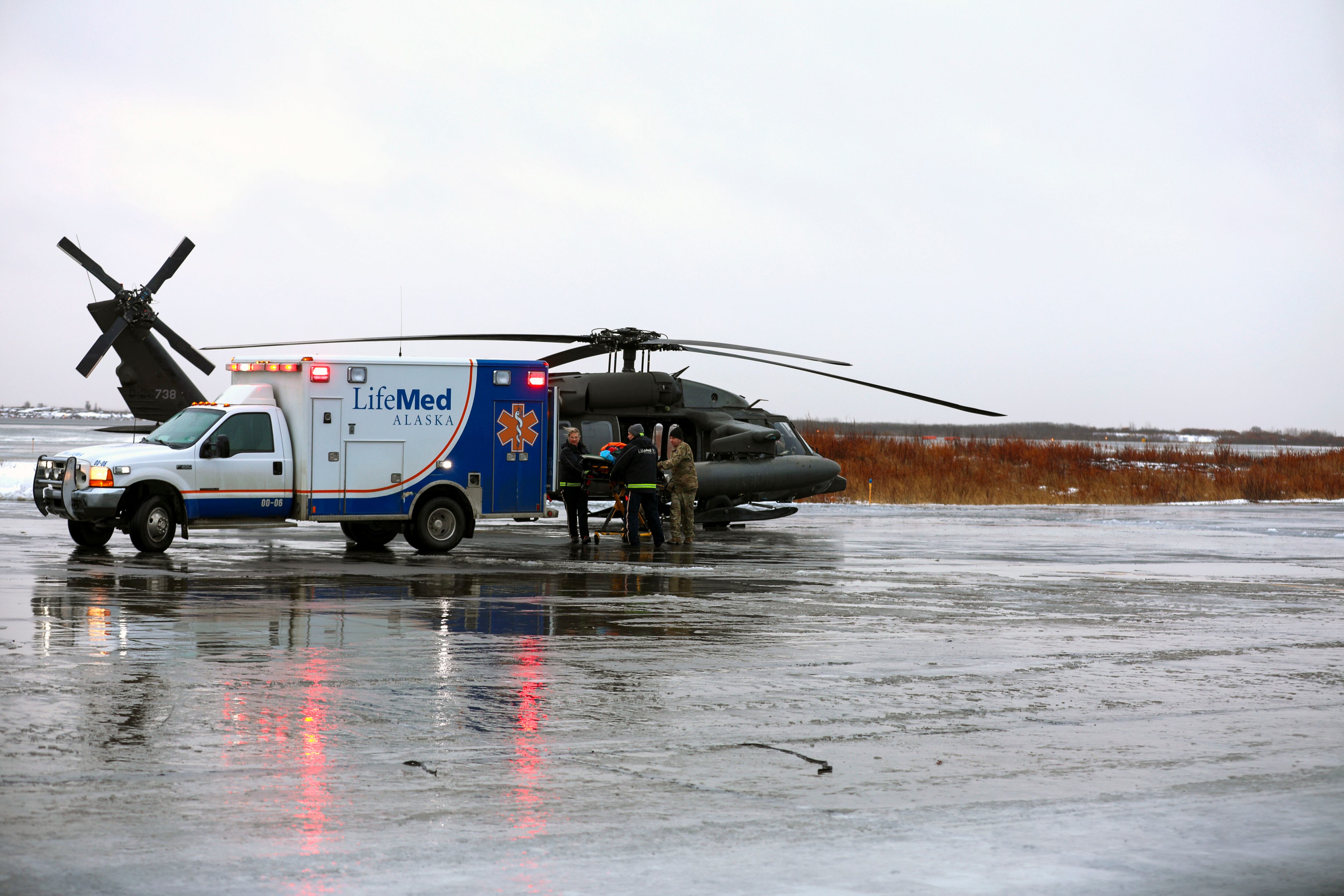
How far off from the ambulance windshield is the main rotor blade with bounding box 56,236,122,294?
678 inches

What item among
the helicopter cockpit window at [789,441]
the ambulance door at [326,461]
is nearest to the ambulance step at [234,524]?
the ambulance door at [326,461]

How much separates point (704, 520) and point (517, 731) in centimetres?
1750

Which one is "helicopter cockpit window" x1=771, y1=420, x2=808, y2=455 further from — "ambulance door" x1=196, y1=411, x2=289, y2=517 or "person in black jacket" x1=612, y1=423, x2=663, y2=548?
"ambulance door" x1=196, y1=411, x2=289, y2=517

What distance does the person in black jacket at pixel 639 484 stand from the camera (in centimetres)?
2028

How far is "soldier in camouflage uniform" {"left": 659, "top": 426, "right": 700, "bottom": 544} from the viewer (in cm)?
2114

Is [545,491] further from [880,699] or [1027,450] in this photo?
[1027,450]

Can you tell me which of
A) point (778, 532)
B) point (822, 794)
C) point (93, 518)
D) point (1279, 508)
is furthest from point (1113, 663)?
point (1279, 508)

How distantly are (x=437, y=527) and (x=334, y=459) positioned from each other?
166 centimetres

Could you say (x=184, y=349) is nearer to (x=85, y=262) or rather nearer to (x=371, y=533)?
(x=85, y=262)

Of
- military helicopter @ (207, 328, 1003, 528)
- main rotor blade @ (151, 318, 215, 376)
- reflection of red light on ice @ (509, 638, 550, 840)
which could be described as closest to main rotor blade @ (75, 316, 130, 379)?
main rotor blade @ (151, 318, 215, 376)

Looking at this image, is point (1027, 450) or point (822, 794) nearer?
point (822, 794)

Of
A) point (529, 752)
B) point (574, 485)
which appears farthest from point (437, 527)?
point (529, 752)

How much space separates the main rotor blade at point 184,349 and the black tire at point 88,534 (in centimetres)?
1599

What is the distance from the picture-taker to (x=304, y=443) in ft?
58.5
